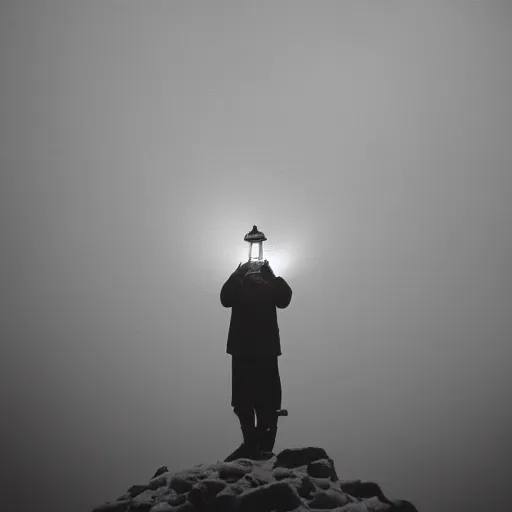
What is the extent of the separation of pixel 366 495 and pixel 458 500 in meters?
15.6

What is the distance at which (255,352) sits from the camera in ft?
25.0

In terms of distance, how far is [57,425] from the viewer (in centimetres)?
1852

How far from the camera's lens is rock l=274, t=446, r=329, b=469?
662 cm

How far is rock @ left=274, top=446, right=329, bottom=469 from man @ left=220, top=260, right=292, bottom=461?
71 centimetres

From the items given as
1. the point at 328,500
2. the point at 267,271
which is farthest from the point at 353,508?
the point at 267,271

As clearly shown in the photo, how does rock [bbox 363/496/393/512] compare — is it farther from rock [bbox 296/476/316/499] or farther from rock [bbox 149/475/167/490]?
rock [bbox 149/475/167/490]

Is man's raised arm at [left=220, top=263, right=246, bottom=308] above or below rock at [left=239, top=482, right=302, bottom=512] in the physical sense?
above

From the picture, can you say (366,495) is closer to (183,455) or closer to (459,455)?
(183,455)

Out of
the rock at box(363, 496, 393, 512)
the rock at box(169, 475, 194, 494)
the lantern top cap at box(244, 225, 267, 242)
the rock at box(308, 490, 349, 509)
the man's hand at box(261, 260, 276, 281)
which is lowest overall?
the rock at box(363, 496, 393, 512)

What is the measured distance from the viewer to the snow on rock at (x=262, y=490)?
17.0 feet

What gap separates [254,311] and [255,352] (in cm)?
90

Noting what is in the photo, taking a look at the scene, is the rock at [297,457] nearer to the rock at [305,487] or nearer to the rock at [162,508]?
the rock at [305,487]

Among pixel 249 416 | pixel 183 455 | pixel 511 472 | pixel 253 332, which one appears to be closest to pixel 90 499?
pixel 183 455

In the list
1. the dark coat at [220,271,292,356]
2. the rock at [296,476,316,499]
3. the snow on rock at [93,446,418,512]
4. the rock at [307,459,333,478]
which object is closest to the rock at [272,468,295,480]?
the snow on rock at [93,446,418,512]
